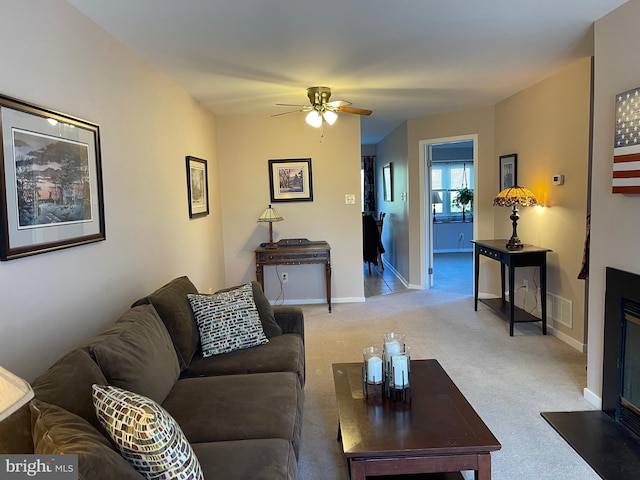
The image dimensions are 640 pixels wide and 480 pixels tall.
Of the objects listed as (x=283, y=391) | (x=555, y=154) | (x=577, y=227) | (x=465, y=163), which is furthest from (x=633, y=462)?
(x=465, y=163)

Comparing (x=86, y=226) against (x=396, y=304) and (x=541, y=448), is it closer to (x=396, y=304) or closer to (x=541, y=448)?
(x=541, y=448)

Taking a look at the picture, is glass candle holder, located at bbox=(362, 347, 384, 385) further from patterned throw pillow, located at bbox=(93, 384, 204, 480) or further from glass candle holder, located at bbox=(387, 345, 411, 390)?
patterned throw pillow, located at bbox=(93, 384, 204, 480)

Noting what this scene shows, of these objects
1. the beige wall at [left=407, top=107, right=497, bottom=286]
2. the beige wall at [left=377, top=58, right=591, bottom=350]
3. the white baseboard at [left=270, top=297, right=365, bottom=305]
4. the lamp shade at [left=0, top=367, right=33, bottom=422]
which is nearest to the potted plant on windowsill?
the beige wall at [left=377, top=58, right=591, bottom=350]

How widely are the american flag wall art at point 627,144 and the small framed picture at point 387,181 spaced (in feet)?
15.8

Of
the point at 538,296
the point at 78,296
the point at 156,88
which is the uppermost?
the point at 156,88

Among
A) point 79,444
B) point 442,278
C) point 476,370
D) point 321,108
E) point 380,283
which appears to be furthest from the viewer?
point 442,278

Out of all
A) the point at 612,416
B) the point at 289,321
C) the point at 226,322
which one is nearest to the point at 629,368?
the point at 612,416

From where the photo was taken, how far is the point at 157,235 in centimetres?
316

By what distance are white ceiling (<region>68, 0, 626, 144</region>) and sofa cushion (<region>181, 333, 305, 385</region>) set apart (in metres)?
1.83

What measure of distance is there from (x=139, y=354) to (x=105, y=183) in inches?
42.8

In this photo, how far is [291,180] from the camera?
17.0 feet

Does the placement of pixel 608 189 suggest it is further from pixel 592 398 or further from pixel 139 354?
pixel 139 354

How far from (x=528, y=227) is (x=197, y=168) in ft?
10.8

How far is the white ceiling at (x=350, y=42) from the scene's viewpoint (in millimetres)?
2293
